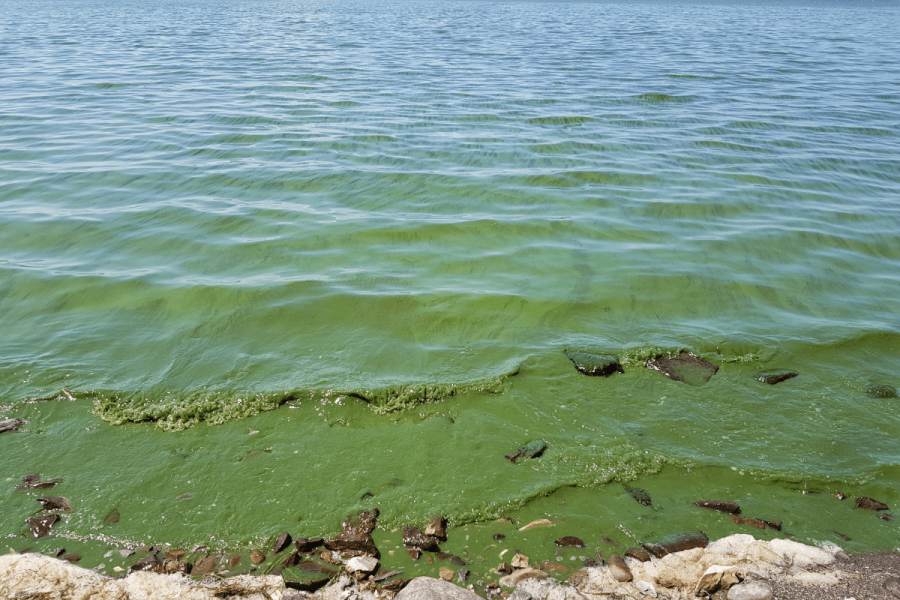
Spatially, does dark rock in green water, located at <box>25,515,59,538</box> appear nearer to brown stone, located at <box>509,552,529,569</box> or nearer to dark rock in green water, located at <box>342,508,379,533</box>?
dark rock in green water, located at <box>342,508,379,533</box>

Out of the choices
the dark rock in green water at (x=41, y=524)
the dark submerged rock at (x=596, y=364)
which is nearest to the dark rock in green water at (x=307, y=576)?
the dark rock in green water at (x=41, y=524)

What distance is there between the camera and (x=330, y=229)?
761 centimetres

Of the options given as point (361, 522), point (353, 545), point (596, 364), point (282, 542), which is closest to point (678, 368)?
point (596, 364)

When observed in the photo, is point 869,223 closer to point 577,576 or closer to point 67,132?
point 577,576

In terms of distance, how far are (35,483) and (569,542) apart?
3282mm

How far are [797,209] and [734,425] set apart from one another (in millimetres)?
5445

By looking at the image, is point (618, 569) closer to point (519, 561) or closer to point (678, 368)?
point (519, 561)

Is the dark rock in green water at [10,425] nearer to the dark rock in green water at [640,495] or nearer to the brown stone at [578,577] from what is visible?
the brown stone at [578,577]

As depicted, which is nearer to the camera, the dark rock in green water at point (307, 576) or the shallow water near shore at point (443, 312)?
the dark rock in green water at point (307, 576)

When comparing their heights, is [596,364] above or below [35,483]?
above

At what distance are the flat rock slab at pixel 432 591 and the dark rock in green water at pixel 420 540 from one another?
31 cm

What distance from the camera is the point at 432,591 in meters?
2.84

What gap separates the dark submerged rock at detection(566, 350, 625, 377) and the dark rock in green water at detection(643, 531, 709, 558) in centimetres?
170

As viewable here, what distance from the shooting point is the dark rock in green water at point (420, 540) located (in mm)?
3297
